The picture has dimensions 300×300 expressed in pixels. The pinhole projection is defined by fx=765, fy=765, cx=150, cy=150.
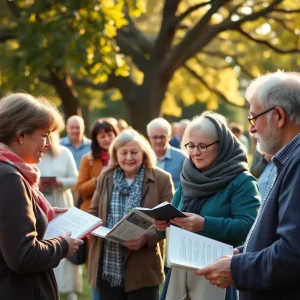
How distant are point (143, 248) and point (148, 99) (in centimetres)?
1248

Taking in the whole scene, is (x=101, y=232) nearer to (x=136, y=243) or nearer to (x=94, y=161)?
(x=136, y=243)

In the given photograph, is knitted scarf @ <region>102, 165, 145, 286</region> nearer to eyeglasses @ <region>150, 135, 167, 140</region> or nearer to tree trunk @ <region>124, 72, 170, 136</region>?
eyeglasses @ <region>150, 135, 167, 140</region>

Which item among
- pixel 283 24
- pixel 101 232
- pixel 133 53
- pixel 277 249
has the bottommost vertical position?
pixel 101 232

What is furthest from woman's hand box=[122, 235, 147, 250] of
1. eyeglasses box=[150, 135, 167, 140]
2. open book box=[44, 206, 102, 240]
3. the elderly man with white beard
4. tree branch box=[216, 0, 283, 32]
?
tree branch box=[216, 0, 283, 32]

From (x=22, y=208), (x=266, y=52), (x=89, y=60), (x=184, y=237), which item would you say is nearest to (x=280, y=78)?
(x=184, y=237)

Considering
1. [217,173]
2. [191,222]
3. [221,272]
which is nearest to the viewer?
[221,272]

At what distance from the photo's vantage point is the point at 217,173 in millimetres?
5039

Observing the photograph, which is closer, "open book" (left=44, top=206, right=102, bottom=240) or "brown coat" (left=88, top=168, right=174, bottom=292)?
"open book" (left=44, top=206, right=102, bottom=240)

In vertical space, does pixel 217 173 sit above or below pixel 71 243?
above

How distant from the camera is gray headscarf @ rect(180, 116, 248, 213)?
5012 mm

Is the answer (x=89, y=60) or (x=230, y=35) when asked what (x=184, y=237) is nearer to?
(x=89, y=60)

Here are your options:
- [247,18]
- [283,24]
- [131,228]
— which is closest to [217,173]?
[131,228]

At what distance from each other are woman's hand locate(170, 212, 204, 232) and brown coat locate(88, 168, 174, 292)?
1211 mm

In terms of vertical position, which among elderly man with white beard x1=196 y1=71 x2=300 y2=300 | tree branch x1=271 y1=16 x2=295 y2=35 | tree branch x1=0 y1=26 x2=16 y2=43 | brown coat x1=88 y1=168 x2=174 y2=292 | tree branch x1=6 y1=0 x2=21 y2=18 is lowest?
brown coat x1=88 y1=168 x2=174 y2=292
